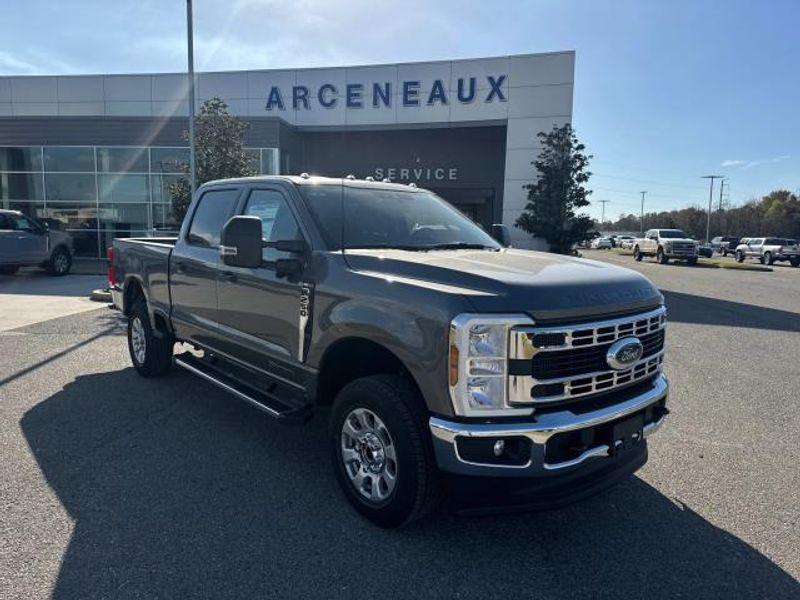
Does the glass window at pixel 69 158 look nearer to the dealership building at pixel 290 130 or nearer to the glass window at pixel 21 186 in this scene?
the dealership building at pixel 290 130

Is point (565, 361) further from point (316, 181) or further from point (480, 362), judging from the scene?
point (316, 181)

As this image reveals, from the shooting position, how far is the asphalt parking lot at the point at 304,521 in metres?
2.86

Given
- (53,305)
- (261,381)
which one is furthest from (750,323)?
(53,305)

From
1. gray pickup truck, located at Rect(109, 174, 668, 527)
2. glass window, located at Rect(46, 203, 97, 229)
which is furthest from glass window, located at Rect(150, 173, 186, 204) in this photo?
gray pickup truck, located at Rect(109, 174, 668, 527)

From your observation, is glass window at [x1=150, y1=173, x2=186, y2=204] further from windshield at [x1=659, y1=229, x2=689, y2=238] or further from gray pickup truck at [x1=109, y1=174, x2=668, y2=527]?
windshield at [x1=659, y1=229, x2=689, y2=238]

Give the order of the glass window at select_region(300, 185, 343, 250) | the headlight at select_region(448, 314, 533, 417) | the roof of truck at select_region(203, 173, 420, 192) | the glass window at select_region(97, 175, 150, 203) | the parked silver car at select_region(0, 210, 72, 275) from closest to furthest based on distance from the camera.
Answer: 1. the headlight at select_region(448, 314, 533, 417)
2. the glass window at select_region(300, 185, 343, 250)
3. the roof of truck at select_region(203, 173, 420, 192)
4. the parked silver car at select_region(0, 210, 72, 275)
5. the glass window at select_region(97, 175, 150, 203)

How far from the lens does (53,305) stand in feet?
38.5

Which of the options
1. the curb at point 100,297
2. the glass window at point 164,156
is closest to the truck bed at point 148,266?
the curb at point 100,297

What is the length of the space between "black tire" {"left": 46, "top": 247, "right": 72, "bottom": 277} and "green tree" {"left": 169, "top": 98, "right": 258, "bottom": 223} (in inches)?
198

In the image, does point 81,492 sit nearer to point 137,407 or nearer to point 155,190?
point 137,407

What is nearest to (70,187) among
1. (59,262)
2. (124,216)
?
(124,216)

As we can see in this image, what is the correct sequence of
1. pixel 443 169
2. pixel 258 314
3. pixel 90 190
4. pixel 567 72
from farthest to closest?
pixel 443 169, pixel 90 190, pixel 567 72, pixel 258 314

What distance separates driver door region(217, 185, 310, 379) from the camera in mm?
3945

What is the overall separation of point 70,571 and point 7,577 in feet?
0.91
